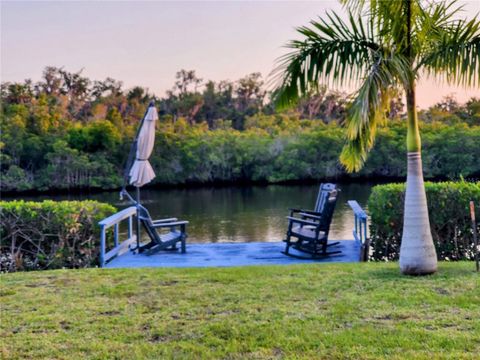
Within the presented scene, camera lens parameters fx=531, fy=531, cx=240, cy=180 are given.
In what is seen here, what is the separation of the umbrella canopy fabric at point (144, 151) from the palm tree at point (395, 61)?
2.37 m

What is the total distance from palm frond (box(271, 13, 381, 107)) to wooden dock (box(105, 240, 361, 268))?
7.71 feet

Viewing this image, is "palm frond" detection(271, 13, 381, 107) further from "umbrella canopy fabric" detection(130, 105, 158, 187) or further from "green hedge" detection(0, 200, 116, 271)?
"green hedge" detection(0, 200, 116, 271)

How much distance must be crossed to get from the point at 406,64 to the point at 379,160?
25.1m

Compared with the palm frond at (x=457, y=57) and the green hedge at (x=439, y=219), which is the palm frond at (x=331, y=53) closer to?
the palm frond at (x=457, y=57)

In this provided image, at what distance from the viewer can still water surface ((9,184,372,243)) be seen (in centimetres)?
1247

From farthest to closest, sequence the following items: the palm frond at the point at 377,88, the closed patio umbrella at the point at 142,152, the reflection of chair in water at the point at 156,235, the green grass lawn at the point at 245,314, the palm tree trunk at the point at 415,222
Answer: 1. the closed patio umbrella at the point at 142,152
2. the reflection of chair in water at the point at 156,235
3. the palm tree trunk at the point at 415,222
4. the palm frond at the point at 377,88
5. the green grass lawn at the point at 245,314

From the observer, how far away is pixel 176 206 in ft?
63.4

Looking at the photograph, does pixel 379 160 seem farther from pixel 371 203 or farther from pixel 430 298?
pixel 430 298

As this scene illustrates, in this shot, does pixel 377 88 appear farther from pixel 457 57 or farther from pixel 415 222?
pixel 415 222

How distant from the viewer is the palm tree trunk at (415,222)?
191 inches

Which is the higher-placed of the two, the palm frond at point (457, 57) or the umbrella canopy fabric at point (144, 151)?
the palm frond at point (457, 57)

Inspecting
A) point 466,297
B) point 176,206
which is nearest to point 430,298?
point 466,297

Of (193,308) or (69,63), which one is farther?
(69,63)

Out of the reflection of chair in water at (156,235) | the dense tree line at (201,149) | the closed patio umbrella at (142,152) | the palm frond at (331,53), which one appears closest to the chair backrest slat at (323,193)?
the reflection of chair in water at (156,235)
